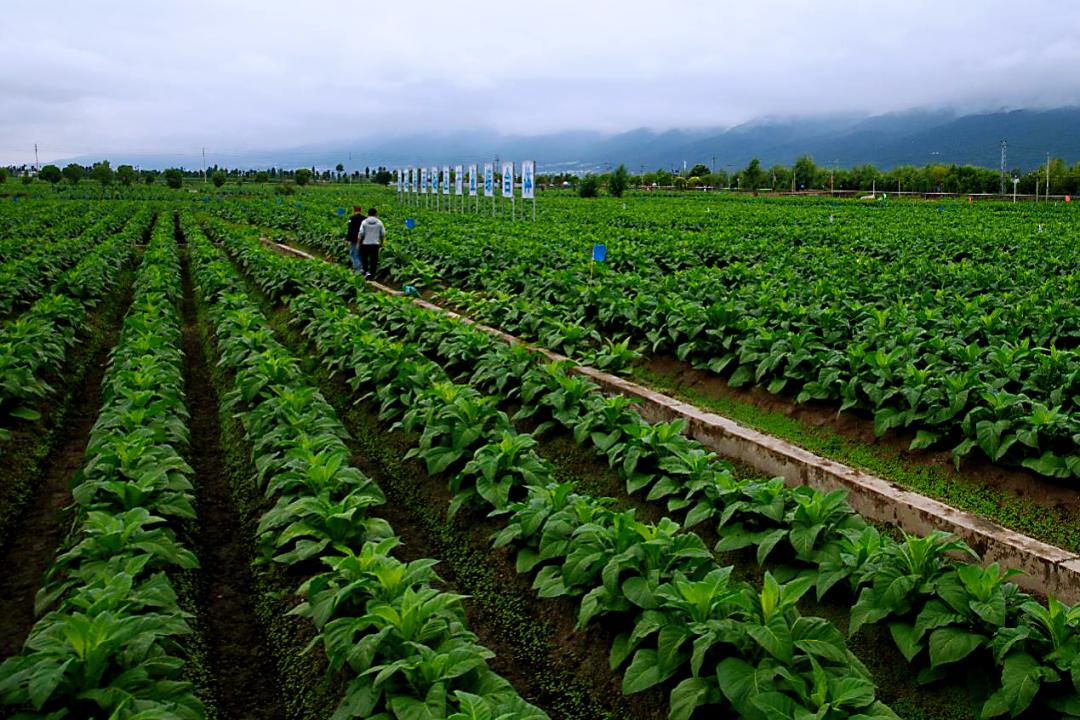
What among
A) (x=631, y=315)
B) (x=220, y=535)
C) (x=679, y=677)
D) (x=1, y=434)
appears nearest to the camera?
(x=679, y=677)

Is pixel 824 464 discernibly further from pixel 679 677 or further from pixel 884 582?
pixel 679 677

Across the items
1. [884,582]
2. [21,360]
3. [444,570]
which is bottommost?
[444,570]

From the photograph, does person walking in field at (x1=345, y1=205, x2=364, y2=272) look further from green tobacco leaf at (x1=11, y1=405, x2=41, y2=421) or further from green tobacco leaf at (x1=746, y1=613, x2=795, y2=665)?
green tobacco leaf at (x1=746, y1=613, x2=795, y2=665)

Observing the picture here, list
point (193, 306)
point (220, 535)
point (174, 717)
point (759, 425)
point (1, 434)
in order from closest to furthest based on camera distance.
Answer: point (174, 717)
point (220, 535)
point (1, 434)
point (759, 425)
point (193, 306)

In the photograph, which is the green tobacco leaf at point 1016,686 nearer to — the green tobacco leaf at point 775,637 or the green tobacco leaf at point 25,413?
the green tobacco leaf at point 775,637

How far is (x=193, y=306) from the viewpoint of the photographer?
601 inches

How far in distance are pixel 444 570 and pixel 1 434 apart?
4022mm

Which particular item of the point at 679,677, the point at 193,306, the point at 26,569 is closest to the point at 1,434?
the point at 26,569

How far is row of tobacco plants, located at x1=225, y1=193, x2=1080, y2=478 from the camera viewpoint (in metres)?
6.33

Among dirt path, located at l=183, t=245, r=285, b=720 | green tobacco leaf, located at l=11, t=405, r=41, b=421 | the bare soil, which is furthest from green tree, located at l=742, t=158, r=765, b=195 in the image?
dirt path, located at l=183, t=245, r=285, b=720

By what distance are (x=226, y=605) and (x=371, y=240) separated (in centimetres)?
1237

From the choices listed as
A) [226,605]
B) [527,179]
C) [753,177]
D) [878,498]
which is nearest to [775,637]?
[878,498]

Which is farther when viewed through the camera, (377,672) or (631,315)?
(631,315)

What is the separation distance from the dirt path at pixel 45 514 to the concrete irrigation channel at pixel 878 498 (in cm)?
481
